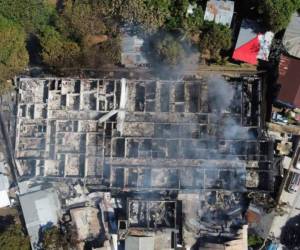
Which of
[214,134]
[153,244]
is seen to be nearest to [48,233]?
[153,244]

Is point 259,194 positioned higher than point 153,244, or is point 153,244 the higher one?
point 259,194

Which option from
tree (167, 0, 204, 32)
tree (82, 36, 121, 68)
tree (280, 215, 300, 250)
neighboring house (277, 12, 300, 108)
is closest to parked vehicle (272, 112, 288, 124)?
neighboring house (277, 12, 300, 108)

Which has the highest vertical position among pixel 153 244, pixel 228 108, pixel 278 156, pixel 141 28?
pixel 141 28

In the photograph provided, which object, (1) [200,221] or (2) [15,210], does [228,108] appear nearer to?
(1) [200,221]

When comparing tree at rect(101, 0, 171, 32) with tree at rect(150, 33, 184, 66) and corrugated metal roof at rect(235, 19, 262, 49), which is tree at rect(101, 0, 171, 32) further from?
corrugated metal roof at rect(235, 19, 262, 49)

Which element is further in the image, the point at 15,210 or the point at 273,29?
the point at 15,210
